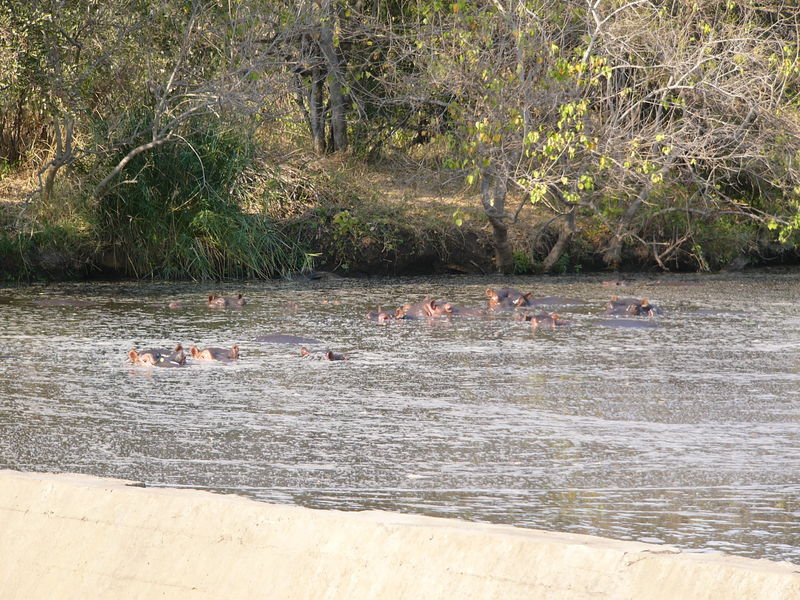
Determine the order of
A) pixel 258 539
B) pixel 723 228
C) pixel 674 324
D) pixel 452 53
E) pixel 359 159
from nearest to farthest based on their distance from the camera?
pixel 258 539, pixel 674 324, pixel 452 53, pixel 723 228, pixel 359 159

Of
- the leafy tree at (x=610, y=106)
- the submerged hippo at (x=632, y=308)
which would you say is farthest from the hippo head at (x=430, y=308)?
the leafy tree at (x=610, y=106)

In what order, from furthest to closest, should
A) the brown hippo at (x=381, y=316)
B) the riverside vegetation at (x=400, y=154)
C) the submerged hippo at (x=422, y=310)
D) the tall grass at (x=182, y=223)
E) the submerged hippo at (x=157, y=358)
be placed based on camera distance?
the tall grass at (x=182, y=223) → the riverside vegetation at (x=400, y=154) → the submerged hippo at (x=422, y=310) → the brown hippo at (x=381, y=316) → the submerged hippo at (x=157, y=358)

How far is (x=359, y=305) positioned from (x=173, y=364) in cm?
499

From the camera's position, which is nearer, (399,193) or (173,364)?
(173,364)

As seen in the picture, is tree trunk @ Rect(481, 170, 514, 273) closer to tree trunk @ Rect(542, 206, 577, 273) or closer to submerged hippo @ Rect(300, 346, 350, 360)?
tree trunk @ Rect(542, 206, 577, 273)

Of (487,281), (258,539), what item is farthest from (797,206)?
(258,539)

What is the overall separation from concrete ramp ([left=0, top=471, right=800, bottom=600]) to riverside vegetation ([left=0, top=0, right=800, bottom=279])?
1160cm

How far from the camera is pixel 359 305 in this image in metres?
14.4

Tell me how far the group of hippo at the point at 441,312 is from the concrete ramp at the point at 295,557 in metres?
5.89

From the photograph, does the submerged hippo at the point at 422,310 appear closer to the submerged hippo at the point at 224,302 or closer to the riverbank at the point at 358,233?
the submerged hippo at the point at 224,302

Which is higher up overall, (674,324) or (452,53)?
(452,53)

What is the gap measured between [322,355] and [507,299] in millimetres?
4432

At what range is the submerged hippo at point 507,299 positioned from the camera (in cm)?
1391

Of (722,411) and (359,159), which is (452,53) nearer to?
(359,159)
